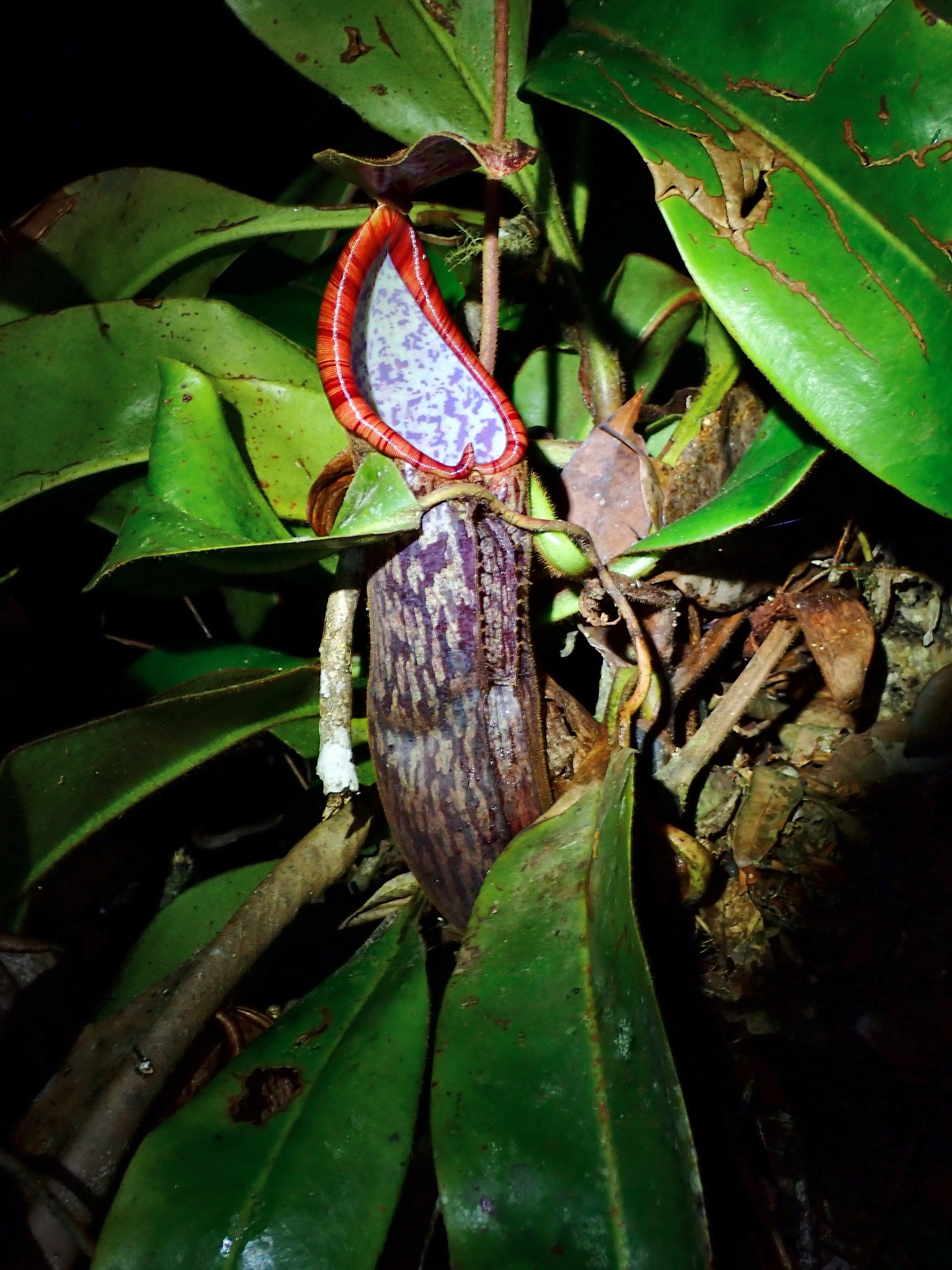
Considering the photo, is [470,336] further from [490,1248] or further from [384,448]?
[490,1248]

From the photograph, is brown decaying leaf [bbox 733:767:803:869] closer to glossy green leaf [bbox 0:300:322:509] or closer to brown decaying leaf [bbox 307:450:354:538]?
brown decaying leaf [bbox 307:450:354:538]

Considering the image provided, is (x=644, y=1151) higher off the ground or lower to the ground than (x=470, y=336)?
lower

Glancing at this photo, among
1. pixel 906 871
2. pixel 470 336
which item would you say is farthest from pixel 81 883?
pixel 906 871

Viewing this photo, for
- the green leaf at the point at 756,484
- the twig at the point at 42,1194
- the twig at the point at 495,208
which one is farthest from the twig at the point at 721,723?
the twig at the point at 42,1194

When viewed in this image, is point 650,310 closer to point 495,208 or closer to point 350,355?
point 495,208

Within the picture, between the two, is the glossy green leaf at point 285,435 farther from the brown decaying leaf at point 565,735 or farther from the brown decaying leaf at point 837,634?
the brown decaying leaf at point 837,634

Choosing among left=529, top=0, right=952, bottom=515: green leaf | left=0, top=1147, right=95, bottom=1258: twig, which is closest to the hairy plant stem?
left=529, top=0, right=952, bottom=515: green leaf
